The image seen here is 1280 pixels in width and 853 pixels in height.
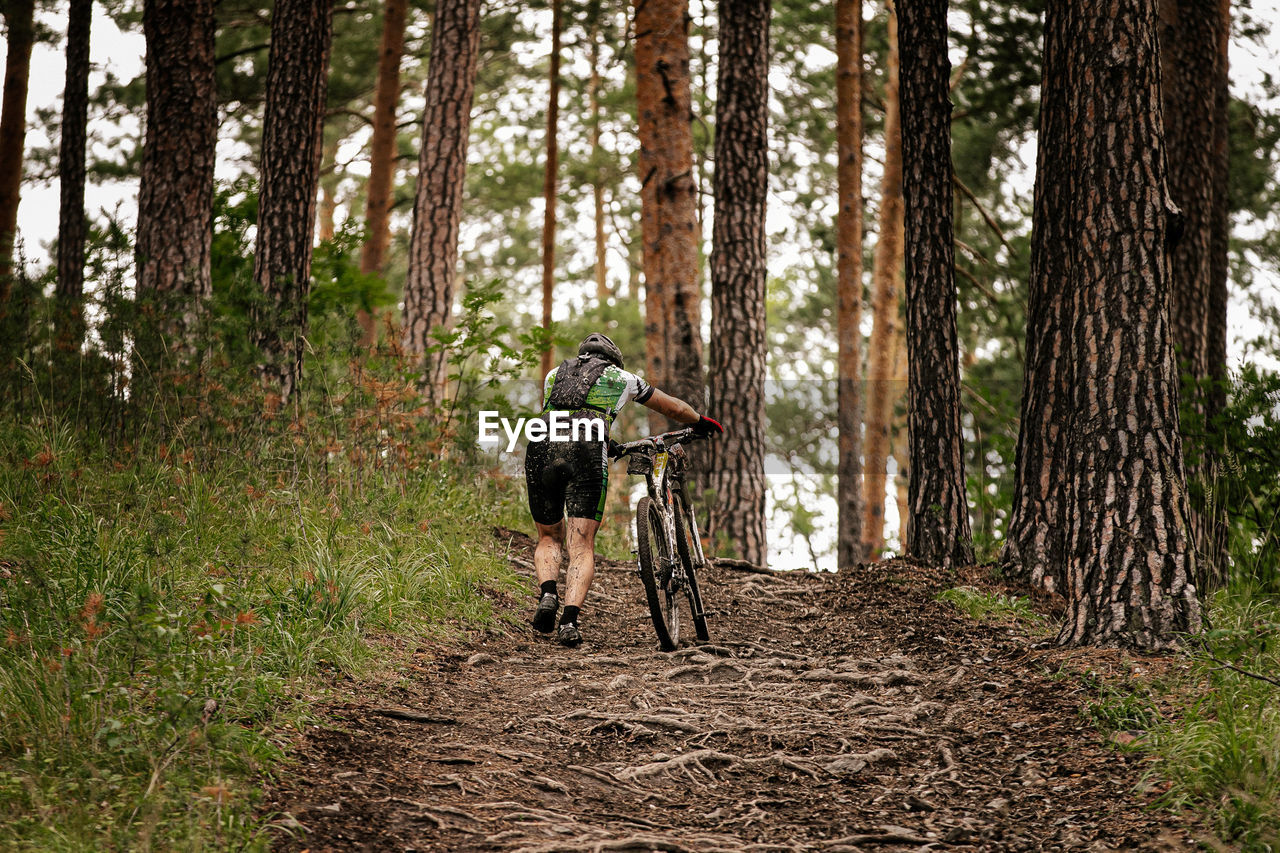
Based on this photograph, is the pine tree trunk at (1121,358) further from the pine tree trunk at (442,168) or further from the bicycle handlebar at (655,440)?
the pine tree trunk at (442,168)

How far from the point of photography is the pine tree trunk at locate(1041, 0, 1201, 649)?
4949 millimetres

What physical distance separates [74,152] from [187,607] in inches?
407

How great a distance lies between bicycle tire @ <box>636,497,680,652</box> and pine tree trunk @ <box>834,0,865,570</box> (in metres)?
9.71

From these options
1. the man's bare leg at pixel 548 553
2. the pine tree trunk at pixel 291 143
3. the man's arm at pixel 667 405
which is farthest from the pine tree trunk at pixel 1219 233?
the pine tree trunk at pixel 291 143

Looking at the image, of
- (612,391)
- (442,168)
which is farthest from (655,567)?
(442,168)

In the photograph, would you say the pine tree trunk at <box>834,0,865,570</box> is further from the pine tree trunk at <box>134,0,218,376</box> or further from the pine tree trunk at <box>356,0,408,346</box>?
the pine tree trunk at <box>134,0,218,376</box>

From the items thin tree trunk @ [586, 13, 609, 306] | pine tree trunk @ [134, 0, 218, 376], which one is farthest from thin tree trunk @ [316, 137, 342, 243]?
pine tree trunk @ [134, 0, 218, 376]

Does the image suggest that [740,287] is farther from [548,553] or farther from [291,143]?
[548,553]

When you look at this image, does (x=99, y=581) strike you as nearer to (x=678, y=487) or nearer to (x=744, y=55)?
(x=678, y=487)

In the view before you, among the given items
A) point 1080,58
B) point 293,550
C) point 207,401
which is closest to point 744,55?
point 1080,58

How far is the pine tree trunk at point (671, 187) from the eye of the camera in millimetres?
11133

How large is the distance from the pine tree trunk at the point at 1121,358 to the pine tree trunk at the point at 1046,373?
726 mm

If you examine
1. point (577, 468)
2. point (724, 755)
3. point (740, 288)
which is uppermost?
point (740, 288)

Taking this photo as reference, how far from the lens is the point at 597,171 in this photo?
2422 cm
